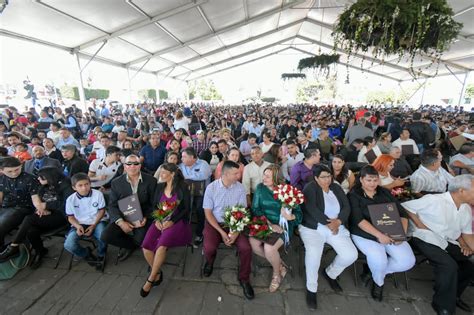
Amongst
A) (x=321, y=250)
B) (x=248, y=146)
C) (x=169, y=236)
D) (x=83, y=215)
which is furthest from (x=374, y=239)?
(x=83, y=215)

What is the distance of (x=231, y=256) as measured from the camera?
3.14 meters

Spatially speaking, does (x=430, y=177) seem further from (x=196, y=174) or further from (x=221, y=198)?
(x=196, y=174)

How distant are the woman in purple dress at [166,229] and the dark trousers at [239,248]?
0.97 ft

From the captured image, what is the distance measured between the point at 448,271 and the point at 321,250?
3.99ft

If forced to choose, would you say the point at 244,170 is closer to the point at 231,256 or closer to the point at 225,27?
the point at 231,256

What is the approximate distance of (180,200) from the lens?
2820 mm

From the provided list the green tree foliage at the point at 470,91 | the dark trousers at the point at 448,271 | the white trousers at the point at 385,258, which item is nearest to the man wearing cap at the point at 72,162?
the white trousers at the point at 385,258

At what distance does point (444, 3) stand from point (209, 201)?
13.1ft

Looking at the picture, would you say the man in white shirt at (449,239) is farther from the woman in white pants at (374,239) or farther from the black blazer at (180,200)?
the black blazer at (180,200)

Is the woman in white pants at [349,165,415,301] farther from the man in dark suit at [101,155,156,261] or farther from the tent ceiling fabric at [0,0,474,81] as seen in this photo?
the man in dark suit at [101,155,156,261]

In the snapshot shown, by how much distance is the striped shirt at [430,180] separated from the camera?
3191 mm

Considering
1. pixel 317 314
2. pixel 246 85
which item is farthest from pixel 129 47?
pixel 246 85

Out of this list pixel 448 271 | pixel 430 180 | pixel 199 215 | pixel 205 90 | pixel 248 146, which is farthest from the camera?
pixel 205 90

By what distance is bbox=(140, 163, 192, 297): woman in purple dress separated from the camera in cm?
247
